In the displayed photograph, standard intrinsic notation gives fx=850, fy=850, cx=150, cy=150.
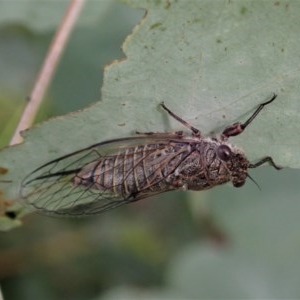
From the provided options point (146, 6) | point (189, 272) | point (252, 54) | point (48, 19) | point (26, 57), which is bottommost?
point (189, 272)

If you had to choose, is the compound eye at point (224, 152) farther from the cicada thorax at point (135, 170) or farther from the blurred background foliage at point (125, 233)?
the blurred background foliage at point (125, 233)

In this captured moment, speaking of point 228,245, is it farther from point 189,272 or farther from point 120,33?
point 120,33

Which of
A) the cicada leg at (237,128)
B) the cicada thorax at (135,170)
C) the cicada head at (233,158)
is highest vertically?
the cicada thorax at (135,170)

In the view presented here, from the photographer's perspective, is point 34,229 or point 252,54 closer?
point 252,54

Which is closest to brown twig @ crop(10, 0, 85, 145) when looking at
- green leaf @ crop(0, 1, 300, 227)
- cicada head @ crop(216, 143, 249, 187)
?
green leaf @ crop(0, 1, 300, 227)

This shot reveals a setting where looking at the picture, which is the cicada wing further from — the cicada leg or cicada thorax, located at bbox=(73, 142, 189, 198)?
the cicada leg

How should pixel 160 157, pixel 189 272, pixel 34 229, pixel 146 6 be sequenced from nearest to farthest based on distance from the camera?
1. pixel 146 6
2. pixel 160 157
3. pixel 189 272
4. pixel 34 229

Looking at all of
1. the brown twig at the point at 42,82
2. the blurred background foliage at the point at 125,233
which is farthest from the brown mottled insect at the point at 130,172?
the blurred background foliage at the point at 125,233

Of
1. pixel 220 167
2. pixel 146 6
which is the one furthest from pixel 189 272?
pixel 146 6
